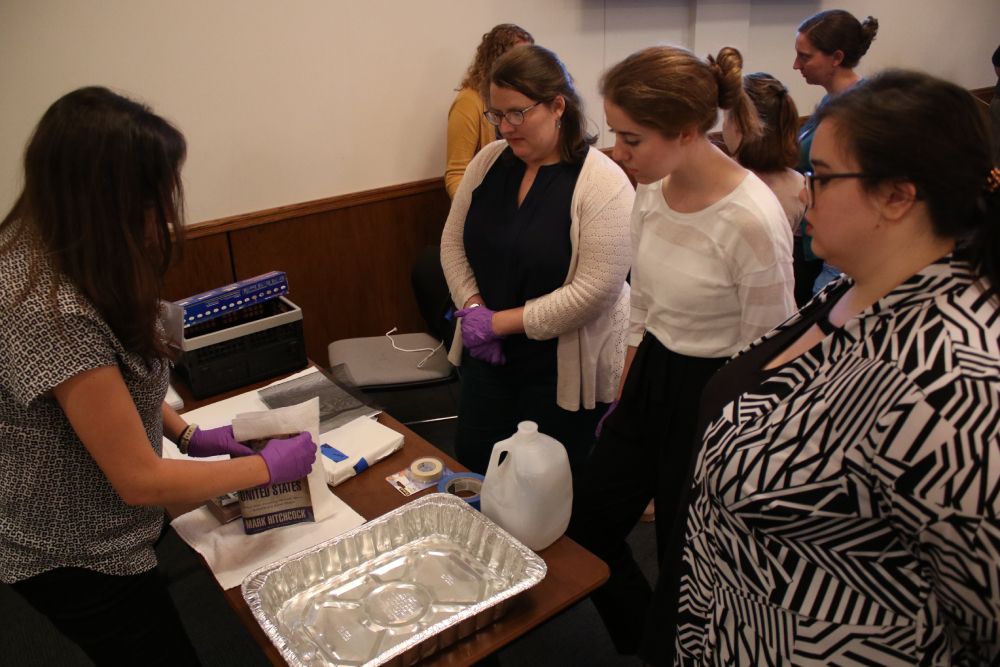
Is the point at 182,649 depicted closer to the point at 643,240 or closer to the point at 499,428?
the point at 499,428

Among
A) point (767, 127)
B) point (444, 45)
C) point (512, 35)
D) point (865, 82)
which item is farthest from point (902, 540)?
point (444, 45)

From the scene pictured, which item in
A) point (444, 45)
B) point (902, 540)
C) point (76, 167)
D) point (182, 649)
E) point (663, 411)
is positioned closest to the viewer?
point (902, 540)

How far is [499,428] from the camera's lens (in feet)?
6.82

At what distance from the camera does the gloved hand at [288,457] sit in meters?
1.28

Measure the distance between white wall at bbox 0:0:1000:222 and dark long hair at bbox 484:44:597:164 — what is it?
1325mm

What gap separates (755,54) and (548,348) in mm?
3035

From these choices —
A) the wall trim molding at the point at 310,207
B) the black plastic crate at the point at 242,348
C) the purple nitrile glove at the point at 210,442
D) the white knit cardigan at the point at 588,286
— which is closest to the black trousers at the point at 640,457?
the white knit cardigan at the point at 588,286

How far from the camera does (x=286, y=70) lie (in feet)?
9.27

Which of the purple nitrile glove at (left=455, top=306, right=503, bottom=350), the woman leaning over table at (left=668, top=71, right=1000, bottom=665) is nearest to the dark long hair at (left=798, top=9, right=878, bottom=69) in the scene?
the purple nitrile glove at (left=455, top=306, right=503, bottom=350)

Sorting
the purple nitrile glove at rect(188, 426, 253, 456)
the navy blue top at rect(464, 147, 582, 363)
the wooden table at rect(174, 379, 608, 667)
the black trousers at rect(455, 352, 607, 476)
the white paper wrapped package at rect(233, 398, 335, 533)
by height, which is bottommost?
the black trousers at rect(455, 352, 607, 476)

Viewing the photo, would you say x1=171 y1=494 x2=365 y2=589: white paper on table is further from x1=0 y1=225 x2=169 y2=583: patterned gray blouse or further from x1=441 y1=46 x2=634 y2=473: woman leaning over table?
x1=441 y1=46 x2=634 y2=473: woman leaning over table

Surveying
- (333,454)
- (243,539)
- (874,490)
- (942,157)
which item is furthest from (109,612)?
(942,157)

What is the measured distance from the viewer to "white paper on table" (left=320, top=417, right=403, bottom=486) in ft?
4.99

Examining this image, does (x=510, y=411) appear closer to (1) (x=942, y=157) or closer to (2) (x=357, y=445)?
(2) (x=357, y=445)
